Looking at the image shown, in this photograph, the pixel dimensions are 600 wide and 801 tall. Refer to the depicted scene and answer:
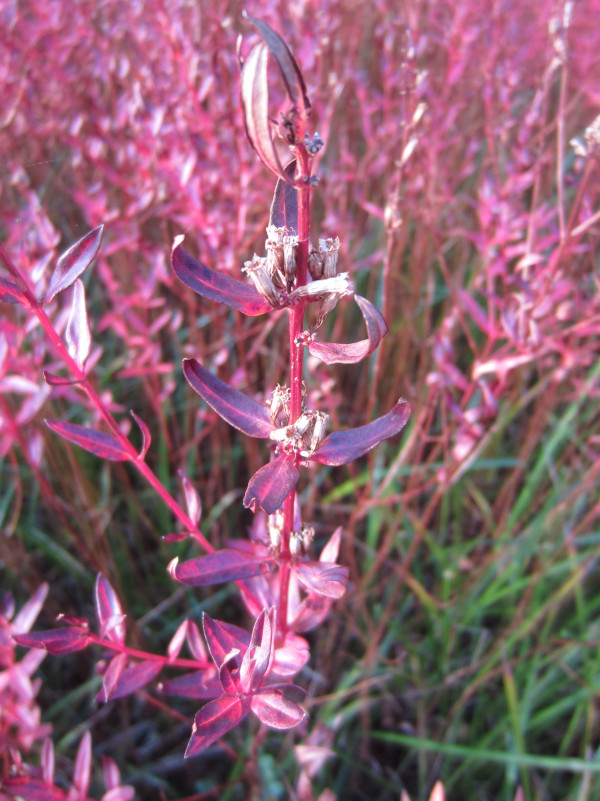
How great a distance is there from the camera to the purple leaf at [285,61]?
0.37 metres

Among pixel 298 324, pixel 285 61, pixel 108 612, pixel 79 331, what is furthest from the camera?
pixel 108 612

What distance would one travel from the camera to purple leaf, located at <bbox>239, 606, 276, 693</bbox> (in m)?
0.55

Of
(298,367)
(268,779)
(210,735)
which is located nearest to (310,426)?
(298,367)

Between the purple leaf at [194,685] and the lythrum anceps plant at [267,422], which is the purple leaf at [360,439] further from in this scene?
the purple leaf at [194,685]

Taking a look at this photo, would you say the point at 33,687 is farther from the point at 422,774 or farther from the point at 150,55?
the point at 150,55

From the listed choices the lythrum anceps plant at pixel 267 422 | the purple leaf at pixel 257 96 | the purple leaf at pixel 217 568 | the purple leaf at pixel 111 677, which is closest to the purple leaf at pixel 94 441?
the lythrum anceps plant at pixel 267 422

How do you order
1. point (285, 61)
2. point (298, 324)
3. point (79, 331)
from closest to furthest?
point (285, 61) → point (298, 324) → point (79, 331)

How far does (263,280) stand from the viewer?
1.49ft

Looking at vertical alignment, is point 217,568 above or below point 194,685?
above

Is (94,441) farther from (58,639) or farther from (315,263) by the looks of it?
(315,263)

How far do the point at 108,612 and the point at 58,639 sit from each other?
0.36 feet

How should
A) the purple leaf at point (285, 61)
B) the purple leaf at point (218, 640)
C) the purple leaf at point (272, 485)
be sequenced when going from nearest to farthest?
the purple leaf at point (285, 61) → the purple leaf at point (272, 485) → the purple leaf at point (218, 640)

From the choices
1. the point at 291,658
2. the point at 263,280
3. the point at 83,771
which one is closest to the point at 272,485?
the point at 263,280

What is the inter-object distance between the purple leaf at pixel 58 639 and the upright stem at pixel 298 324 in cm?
25
